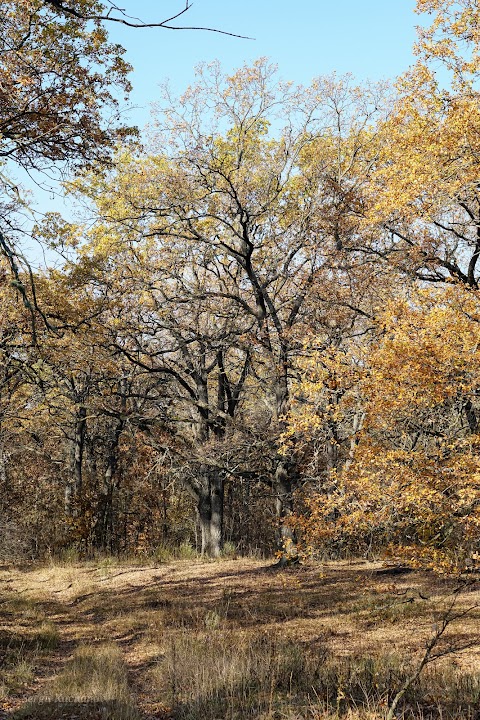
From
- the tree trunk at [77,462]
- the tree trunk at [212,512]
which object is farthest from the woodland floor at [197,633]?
the tree trunk at [77,462]

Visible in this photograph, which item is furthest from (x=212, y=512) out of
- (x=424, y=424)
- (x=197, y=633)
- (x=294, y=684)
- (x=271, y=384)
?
(x=294, y=684)

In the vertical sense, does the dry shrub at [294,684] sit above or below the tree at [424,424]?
below

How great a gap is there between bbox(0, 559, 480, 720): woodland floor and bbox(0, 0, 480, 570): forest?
1225mm

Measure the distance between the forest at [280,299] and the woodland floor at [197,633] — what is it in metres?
1.22

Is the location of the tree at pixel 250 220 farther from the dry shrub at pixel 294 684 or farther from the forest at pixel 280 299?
the dry shrub at pixel 294 684

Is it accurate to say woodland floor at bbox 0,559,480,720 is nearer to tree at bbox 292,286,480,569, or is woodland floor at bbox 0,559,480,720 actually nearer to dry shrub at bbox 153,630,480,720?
dry shrub at bbox 153,630,480,720

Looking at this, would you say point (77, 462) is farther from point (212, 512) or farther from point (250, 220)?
point (250, 220)

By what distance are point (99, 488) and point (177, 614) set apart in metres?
15.7

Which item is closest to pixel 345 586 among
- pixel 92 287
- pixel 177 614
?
pixel 177 614

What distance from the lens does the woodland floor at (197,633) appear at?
646cm

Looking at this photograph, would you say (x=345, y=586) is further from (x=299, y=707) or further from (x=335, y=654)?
(x=299, y=707)

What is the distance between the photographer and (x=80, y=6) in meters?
6.54

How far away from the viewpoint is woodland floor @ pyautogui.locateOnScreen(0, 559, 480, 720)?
6.46 metres

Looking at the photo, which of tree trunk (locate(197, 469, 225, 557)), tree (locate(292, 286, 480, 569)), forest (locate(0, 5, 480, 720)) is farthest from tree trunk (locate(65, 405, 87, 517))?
tree (locate(292, 286, 480, 569))
